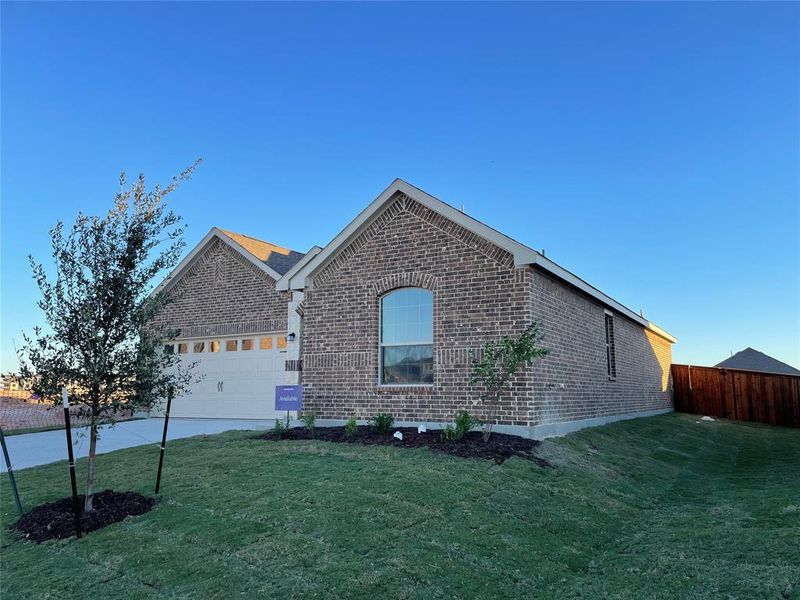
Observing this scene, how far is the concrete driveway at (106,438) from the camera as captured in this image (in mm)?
10344

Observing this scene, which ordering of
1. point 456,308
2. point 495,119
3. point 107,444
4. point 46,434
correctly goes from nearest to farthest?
1. point 456,308
2. point 107,444
3. point 46,434
4. point 495,119

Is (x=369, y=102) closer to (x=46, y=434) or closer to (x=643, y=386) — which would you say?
(x=46, y=434)

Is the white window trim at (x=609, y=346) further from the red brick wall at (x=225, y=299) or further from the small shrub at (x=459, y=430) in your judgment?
the red brick wall at (x=225, y=299)

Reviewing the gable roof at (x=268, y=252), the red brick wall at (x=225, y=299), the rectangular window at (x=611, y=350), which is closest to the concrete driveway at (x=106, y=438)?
the red brick wall at (x=225, y=299)

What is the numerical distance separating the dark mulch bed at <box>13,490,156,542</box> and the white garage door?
26.4 feet

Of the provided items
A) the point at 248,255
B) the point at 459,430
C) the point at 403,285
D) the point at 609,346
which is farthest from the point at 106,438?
the point at 609,346

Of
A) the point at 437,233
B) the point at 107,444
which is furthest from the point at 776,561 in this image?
the point at 107,444

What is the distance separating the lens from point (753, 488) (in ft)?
28.3

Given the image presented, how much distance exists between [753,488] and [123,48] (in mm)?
14201

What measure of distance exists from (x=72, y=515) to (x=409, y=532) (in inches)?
165

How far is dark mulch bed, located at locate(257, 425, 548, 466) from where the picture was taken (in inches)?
327

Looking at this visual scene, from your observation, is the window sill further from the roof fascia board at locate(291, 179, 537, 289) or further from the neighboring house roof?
the neighboring house roof

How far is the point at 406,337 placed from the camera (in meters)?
11.0

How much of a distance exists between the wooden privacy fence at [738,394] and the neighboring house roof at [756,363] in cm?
1064
